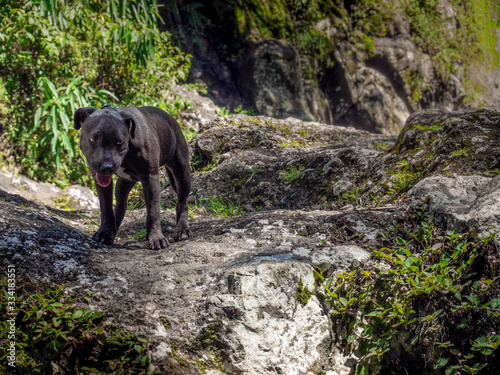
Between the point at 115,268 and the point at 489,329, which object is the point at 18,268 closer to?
the point at 115,268

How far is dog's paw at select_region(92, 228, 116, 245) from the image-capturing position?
331 cm

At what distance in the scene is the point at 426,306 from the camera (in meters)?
2.34

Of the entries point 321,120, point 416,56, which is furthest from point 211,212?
point 416,56

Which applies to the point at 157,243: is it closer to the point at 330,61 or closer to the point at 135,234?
the point at 135,234

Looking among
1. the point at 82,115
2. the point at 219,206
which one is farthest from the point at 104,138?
the point at 219,206

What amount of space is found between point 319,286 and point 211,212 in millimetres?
2736

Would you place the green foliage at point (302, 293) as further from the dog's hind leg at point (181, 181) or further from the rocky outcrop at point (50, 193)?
the rocky outcrop at point (50, 193)

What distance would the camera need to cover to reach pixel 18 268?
2.33 meters

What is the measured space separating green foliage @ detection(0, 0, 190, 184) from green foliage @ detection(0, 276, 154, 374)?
5.05 meters

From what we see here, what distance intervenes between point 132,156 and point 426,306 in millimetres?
2359

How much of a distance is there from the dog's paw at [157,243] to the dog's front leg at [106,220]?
0.36 meters

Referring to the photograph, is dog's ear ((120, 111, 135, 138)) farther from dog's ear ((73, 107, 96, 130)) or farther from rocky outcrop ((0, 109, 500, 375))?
rocky outcrop ((0, 109, 500, 375))

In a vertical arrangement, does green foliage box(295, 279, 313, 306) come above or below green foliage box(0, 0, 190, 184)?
below

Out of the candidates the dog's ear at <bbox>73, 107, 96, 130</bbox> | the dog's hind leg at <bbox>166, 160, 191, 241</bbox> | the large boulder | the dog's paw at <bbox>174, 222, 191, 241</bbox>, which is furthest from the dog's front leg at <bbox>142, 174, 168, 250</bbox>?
the large boulder
